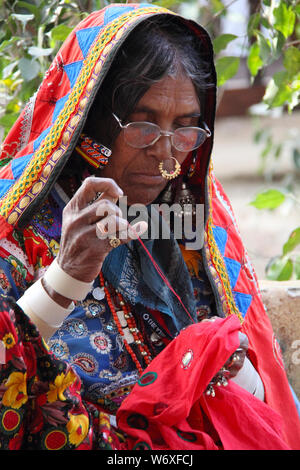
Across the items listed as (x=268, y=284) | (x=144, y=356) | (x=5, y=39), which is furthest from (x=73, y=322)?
(x=5, y=39)

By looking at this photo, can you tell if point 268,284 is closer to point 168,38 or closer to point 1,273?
point 168,38

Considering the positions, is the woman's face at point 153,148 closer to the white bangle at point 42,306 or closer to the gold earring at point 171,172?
the gold earring at point 171,172

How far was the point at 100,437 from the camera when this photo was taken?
1738 mm

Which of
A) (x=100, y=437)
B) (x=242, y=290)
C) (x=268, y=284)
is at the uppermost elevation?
(x=100, y=437)

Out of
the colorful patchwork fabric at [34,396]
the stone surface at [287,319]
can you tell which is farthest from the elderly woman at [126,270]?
the stone surface at [287,319]

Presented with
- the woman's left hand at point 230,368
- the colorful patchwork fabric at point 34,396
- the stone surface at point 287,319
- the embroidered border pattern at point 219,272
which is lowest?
the stone surface at point 287,319

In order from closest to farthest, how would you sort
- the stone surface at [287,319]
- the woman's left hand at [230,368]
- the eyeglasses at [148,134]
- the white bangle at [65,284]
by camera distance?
the white bangle at [65,284] < the woman's left hand at [230,368] < the eyeglasses at [148,134] < the stone surface at [287,319]

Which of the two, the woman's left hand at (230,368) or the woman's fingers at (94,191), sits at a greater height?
the woman's fingers at (94,191)

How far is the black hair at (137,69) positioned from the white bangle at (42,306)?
56cm

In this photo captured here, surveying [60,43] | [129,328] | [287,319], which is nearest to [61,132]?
[129,328]

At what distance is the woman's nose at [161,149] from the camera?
207cm

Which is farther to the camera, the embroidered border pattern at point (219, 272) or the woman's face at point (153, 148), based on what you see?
the embroidered border pattern at point (219, 272)

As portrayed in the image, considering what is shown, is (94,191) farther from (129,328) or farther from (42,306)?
(129,328)

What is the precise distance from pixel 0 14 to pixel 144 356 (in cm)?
167
